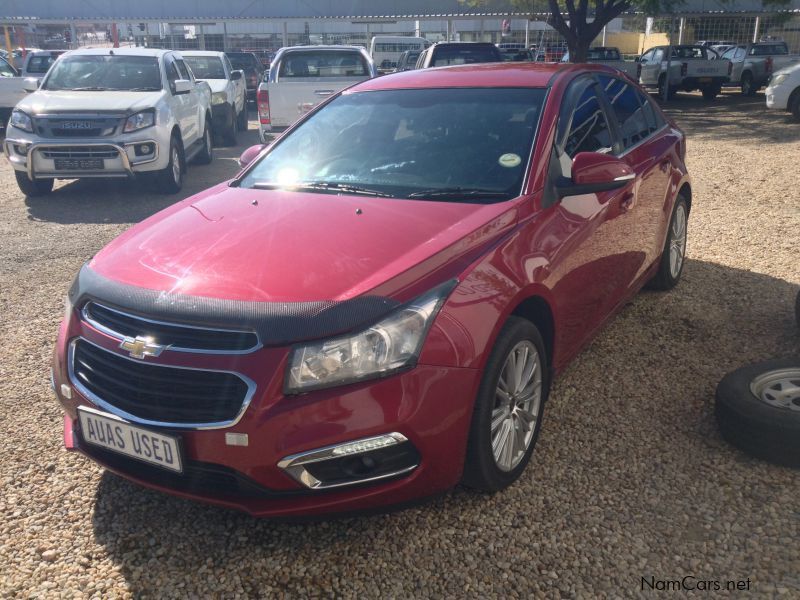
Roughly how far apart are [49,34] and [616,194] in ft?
142

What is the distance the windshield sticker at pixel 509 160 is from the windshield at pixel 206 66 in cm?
1296

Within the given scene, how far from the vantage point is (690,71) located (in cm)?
2262

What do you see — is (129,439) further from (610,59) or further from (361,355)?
(610,59)

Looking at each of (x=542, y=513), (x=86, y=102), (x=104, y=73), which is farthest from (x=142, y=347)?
(x=104, y=73)

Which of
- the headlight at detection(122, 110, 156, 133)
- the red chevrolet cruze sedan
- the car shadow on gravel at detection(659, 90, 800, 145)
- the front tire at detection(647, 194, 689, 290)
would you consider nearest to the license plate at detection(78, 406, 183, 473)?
the red chevrolet cruze sedan

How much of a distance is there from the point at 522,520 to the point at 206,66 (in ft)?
47.0

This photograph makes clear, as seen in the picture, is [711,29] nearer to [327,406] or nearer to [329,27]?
[329,27]

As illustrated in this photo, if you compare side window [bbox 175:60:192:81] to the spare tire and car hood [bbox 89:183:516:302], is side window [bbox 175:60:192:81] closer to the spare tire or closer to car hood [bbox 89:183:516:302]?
car hood [bbox 89:183:516:302]

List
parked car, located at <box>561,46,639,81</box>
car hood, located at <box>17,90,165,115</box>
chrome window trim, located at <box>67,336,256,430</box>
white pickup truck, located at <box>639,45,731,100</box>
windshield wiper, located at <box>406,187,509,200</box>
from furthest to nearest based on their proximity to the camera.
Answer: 1. white pickup truck, located at <box>639,45,731,100</box>
2. parked car, located at <box>561,46,639,81</box>
3. car hood, located at <box>17,90,165,115</box>
4. windshield wiper, located at <box>406,187,509,200</box>
5. chrome window trim, located at <box>67,336,256,430</box>

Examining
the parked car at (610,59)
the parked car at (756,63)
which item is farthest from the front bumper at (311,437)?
the parked car at (756,63)

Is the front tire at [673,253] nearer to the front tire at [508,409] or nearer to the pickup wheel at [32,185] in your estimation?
the front tire at [508,409]

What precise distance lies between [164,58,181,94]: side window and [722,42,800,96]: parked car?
19125 millimetres

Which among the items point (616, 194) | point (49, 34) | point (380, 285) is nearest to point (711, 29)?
point (616, 194)

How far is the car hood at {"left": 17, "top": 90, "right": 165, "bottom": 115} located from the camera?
8.71 metres
